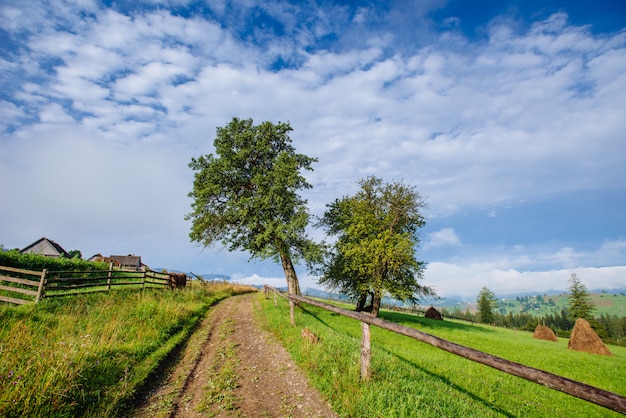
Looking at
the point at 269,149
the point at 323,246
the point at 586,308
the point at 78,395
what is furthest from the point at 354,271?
the point at 586,308

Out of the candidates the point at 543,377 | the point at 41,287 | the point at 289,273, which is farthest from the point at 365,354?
the point at 289,273

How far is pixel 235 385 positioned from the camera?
22.1 ft

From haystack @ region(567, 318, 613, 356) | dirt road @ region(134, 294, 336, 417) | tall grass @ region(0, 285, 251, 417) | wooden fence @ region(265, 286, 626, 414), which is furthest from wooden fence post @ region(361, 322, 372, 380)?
haystack @ region(567, 318, 613, 356)

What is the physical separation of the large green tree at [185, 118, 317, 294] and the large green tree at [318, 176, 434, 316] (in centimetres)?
526

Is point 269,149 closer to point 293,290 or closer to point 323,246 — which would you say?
point 323,246

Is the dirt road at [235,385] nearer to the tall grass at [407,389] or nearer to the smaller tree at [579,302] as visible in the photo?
the tall grass at [407,389]

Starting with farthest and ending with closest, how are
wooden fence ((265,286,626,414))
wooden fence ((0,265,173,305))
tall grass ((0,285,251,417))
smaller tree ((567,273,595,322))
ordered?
smaller tree ((567,273,595,322))
wooden fence ((0,265,173,305))
tall grass ((0,285,251,417))
wooden fence ((265,286,626,414))

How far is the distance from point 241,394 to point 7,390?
4.17 meters

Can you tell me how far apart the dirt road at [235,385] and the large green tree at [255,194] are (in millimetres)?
10819

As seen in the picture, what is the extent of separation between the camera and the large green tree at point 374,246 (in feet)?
75.6

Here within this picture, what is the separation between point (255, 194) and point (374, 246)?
417 inches

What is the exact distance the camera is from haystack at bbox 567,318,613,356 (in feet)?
86.5

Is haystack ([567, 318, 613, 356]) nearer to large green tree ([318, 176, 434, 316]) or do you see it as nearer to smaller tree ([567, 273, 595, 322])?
large green tree ([318, 176, 434, 316])

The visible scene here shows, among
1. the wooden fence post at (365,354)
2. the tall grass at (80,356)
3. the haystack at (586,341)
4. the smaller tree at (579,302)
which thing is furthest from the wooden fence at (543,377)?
the smaller tree at (579,302)
